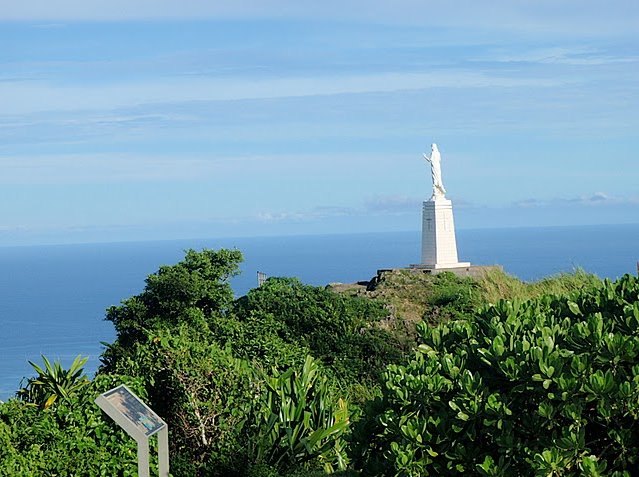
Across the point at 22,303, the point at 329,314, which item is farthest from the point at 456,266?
the point at 22,303

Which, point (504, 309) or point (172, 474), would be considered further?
point (172, 474)

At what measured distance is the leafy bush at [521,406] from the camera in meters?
7.60

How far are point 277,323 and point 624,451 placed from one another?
12655 mm

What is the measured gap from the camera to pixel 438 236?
103 feet

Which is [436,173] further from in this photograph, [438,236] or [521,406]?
[521,406]

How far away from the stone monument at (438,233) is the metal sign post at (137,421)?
21.5 meters

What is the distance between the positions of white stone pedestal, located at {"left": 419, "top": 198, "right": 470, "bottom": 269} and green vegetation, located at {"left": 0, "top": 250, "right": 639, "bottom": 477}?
7581mm

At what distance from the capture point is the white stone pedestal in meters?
31.3

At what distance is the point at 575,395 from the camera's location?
7711 millimetres

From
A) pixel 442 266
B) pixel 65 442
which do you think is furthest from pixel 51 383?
pixel 442 266

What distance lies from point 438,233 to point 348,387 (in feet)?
46.2

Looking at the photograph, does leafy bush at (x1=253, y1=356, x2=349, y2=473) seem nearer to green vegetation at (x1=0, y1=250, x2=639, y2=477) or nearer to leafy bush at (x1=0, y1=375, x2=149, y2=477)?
green vegetation at (x1=0, y1=250, x2=639, y2=477)

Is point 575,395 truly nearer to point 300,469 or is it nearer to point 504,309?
point 504,309

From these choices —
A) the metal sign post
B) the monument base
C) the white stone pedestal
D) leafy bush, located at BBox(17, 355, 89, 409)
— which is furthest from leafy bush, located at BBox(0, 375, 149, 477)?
the white stone pedestal
